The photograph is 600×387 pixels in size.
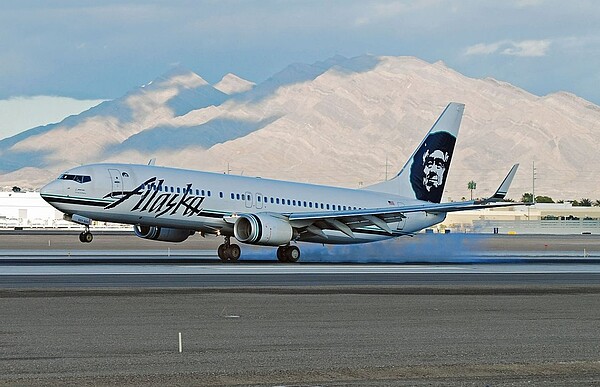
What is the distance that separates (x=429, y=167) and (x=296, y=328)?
44937mm

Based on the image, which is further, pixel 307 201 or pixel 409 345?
pixel 307 201

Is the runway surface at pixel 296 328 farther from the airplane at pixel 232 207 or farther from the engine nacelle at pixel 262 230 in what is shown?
the engine nacelle at pixel 262 230

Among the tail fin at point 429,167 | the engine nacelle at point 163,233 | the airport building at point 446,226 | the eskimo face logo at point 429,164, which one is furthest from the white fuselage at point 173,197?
the airport building at point 446,226

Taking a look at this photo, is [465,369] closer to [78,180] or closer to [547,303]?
[547,303]

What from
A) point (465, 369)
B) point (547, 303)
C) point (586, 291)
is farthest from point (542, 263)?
point (465, 369)

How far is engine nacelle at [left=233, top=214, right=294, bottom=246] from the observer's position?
182 feet

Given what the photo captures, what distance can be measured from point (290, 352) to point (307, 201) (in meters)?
41.7

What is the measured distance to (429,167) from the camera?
222ft

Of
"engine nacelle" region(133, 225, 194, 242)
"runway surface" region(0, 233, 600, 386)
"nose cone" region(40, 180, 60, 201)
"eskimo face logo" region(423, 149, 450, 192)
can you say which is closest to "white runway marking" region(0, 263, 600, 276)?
"runway surface" region(0, 233, 600, 386)

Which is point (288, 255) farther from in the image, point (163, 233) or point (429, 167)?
point (429, 167)

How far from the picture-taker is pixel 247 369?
58.1 ft

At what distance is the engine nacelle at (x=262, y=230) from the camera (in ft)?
182

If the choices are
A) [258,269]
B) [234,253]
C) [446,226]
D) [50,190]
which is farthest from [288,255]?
[446,226]

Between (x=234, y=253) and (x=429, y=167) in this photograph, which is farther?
(x=429, y=167)
